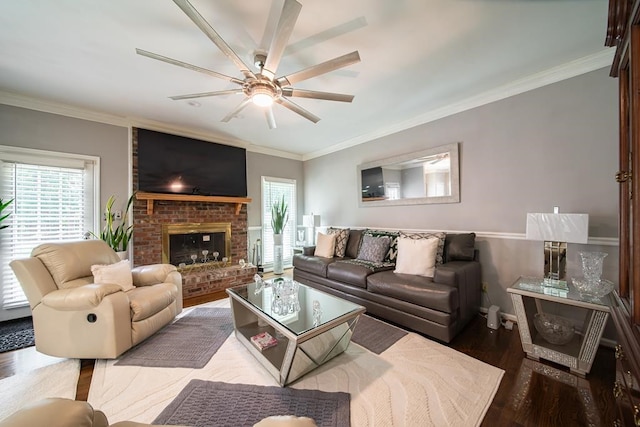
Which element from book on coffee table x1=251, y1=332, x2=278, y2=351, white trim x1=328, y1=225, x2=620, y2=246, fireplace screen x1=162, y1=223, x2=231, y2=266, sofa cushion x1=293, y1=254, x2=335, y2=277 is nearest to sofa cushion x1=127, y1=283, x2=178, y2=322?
book on coffee table x1=251, y1=332, x2=278, y2=351

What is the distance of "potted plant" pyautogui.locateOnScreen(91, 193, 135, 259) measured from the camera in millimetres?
3129

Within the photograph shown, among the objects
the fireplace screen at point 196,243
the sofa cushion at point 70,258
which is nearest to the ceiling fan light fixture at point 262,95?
the sofa cushion at point 70,258

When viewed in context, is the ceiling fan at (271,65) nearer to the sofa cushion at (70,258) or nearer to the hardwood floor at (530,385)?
the sofa cushion at (70,258)

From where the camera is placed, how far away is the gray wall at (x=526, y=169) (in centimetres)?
213

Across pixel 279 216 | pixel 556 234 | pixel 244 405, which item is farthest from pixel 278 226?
pixel 556 234

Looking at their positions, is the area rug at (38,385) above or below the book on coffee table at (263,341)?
below

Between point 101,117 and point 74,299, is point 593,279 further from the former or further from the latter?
point 101,117

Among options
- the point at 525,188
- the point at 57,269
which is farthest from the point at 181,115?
the point at 525,188

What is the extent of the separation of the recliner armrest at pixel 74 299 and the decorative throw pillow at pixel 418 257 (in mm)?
2893

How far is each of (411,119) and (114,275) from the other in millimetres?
4155

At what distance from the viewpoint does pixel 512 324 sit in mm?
2484

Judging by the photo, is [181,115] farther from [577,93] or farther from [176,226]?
[577,93]

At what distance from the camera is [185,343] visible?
2.21 m

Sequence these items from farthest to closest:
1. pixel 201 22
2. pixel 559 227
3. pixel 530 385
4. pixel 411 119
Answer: pixel 411 119 → pixel 559 227 → pixel 530 385 → pixel 201 22
